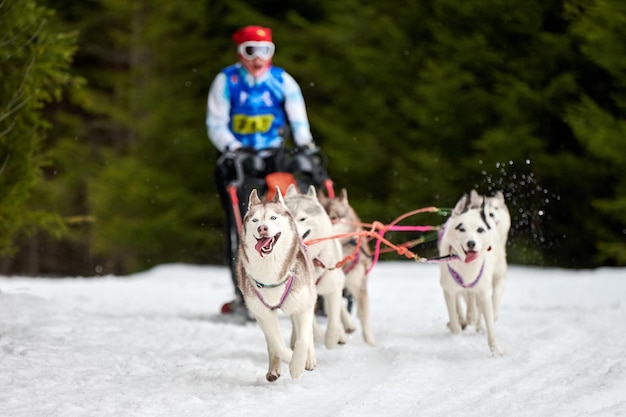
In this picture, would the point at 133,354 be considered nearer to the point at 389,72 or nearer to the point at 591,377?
the point at 591,377

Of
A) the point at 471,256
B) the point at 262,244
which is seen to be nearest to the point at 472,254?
the point at 471,256

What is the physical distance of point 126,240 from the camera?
18.1 m

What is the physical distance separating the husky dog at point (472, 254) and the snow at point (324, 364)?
0.33 m

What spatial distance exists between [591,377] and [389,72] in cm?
1116

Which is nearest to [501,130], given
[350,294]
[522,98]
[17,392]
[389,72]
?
[522,98]

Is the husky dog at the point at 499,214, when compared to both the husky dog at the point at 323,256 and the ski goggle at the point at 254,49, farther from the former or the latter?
the ski goggle at the point at 254,49

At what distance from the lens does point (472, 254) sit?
6.07 meters

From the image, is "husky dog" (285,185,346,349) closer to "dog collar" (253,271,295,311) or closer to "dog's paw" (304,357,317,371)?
"dog's paw" (304,357,317,371)

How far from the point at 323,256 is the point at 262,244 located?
47.4 inches

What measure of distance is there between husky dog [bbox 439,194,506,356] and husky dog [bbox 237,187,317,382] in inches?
44.7

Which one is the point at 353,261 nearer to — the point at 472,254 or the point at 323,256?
the point at 323,256

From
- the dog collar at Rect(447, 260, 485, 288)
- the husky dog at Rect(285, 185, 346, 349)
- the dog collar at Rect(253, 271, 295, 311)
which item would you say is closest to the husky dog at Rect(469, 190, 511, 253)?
the dog collar at Rect(447, 260, 485, 288)

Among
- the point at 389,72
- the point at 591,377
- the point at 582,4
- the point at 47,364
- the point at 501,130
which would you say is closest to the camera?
the point at 591,377

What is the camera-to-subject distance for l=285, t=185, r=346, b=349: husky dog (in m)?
6.20
